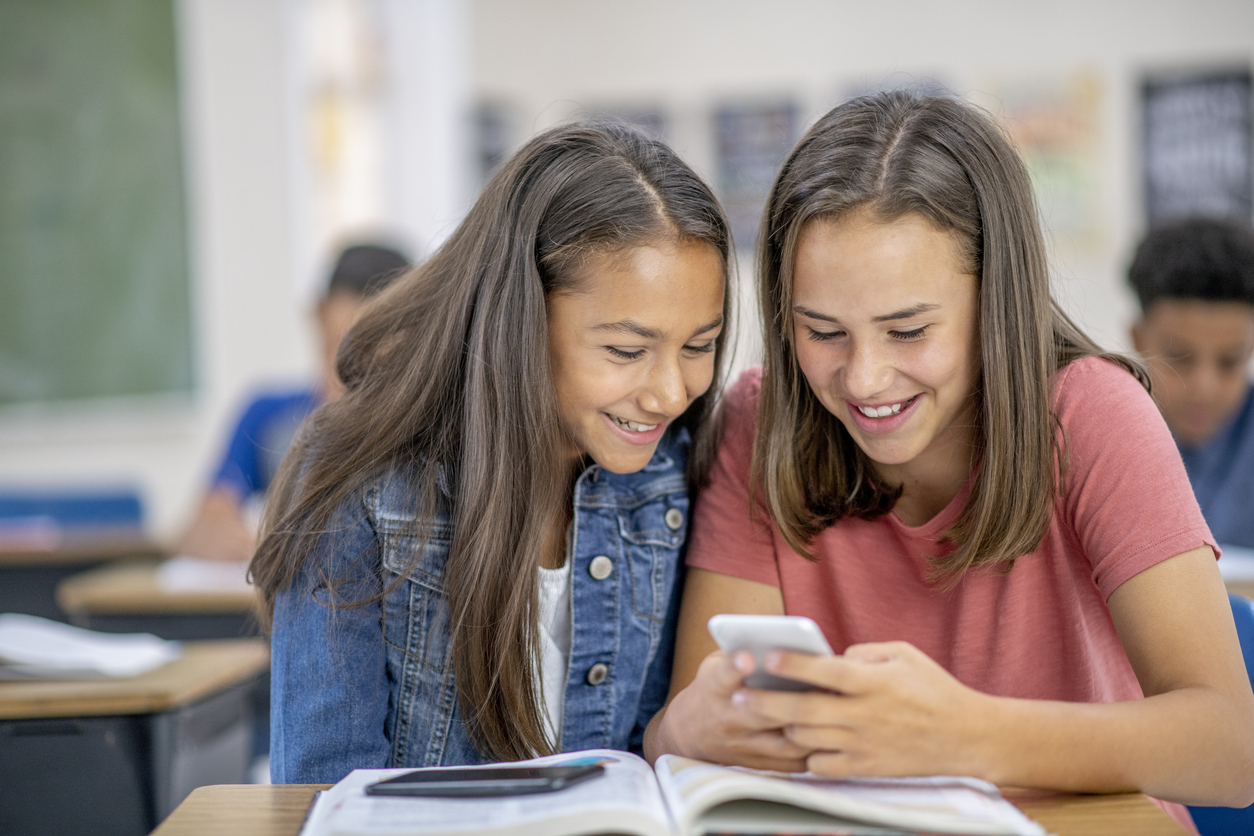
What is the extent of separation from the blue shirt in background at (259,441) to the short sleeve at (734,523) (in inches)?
70.8

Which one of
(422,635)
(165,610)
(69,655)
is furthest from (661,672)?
(165,610)

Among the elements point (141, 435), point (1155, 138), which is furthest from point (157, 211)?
point (1155, 138)

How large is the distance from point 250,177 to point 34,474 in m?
1.34

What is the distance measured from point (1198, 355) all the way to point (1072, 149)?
303 cm

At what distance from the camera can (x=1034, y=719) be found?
0.88 meters

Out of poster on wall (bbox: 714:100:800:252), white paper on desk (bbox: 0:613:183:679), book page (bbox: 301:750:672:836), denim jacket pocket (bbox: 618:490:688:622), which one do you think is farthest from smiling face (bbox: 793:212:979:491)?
poster on wall (bbox: 714:100:800:252)

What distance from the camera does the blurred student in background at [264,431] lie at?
2598mm

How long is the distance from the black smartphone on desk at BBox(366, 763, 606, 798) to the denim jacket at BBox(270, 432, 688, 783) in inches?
10.5

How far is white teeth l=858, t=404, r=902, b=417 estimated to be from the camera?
1.18 meters

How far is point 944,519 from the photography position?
122cm

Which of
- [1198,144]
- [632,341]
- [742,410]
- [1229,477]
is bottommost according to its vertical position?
[1229,477]

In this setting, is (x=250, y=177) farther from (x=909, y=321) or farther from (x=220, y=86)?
(x=909, y=321)

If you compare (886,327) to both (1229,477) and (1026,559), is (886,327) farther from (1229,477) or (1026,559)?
(1229,477)

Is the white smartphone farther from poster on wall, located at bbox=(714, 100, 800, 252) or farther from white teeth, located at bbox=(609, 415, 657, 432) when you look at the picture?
poster on wall, located at bbox=(714, 100, 800, 252)
